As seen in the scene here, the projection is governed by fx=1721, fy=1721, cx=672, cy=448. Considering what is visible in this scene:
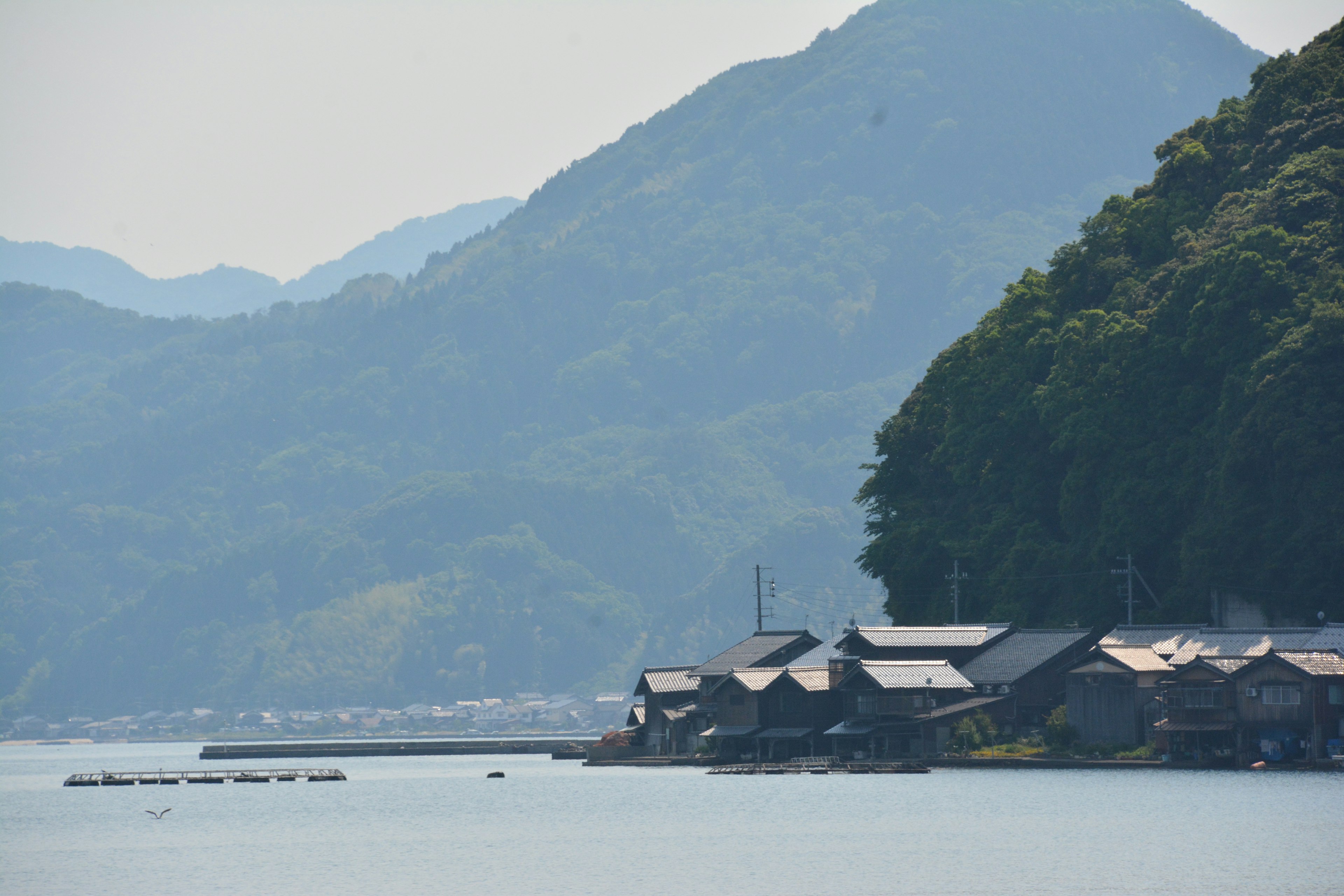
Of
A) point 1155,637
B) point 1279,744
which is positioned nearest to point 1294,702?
→ point 1279,744

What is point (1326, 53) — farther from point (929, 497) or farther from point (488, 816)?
point (488, 816)

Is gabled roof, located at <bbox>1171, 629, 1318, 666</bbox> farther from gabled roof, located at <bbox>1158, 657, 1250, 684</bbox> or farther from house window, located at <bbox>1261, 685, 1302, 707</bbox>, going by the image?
house window, located at <bbox>1261, 685, 1302, 707</bbox>

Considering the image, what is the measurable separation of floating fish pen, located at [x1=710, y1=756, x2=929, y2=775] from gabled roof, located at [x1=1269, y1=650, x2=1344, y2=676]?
13893mm

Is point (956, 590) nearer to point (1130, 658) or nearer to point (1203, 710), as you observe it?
point (1130, 658)

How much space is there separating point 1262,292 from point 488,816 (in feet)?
107

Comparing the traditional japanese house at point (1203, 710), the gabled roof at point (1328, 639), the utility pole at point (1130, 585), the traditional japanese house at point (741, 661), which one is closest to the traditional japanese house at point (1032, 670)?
the utility pole at point (1130, 585)

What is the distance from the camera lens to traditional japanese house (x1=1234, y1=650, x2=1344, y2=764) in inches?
2016

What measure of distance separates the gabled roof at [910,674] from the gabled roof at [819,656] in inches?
228

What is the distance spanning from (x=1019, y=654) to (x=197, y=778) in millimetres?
41415

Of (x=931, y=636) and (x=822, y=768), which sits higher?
(x=931, y=636)

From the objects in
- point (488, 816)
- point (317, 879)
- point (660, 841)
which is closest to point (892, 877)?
point (660, 841)

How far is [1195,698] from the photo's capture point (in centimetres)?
5378

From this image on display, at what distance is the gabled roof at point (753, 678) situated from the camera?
232ft

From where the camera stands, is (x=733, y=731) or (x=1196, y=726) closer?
(x=1196, y=726)
